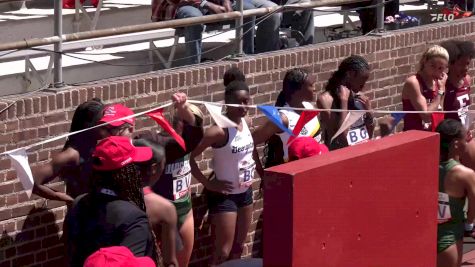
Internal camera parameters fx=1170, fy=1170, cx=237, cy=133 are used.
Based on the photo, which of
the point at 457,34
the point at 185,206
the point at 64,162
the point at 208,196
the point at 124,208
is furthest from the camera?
the point at 457,34

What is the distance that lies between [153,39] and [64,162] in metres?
2.59

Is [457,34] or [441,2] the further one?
[441,2]

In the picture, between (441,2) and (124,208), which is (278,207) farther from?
(441,2)

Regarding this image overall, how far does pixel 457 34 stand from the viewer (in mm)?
12336

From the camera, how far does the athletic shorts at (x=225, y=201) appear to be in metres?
9.00

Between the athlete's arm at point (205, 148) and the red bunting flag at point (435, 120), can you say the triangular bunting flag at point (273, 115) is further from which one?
the red bunting flag at point (435, 120)

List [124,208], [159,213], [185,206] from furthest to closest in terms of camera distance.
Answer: [185,206] < [159,213] < [124,208]

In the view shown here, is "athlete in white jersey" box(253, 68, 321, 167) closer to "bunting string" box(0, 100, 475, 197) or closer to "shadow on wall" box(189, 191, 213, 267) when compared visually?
"bunting string" box(0, 100, 475, 197)

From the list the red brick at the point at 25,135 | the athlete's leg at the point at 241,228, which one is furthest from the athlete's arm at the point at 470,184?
the red brick at the point at 25,135

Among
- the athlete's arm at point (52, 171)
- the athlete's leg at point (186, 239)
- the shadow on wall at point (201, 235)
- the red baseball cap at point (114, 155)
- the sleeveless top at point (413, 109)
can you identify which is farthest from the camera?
the sleeveless top at point (413, 109)

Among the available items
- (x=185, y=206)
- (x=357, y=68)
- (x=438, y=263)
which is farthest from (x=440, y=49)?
(x=185, y=206)

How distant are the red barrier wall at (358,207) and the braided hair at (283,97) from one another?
1825 millimetres

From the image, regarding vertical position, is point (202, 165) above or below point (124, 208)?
below

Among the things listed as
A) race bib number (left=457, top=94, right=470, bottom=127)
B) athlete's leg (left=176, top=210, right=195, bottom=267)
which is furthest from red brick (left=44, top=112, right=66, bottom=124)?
race bib number (left=457, top=94, right=470, bottom=127)
